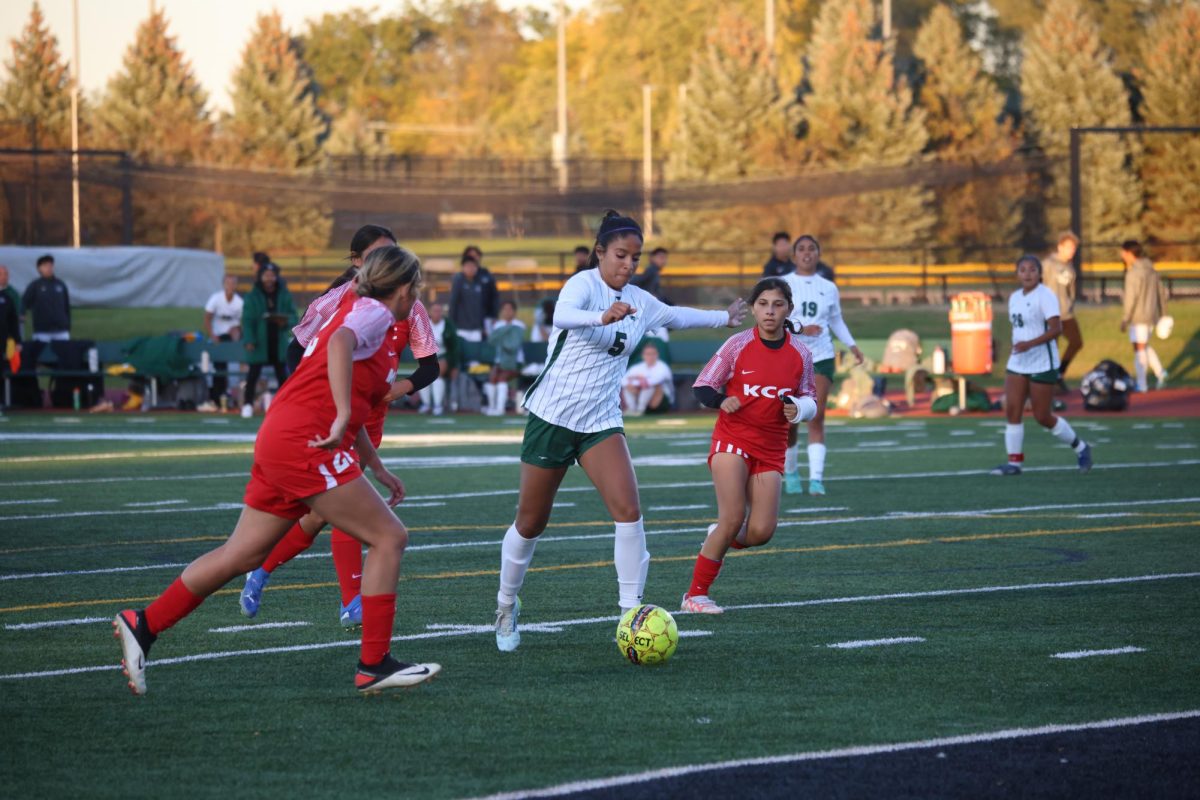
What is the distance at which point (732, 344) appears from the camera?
9078 mm

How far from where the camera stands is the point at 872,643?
775 cm

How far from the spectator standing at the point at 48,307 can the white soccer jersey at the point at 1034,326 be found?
1535 centimetres

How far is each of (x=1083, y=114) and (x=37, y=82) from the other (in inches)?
1422

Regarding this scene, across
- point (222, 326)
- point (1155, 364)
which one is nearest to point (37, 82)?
point (222, 326)

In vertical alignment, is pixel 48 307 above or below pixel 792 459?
above

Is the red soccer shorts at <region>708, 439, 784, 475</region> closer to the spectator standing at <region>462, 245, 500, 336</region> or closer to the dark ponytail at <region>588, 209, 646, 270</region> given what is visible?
the dark ponytail at <region>588, 209, 646, 270</region>

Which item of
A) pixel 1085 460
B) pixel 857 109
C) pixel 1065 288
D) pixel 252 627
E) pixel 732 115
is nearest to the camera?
pixel 252 627

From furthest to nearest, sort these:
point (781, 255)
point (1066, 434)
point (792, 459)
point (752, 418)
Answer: point (781, 255)
point (1066, 434)
point (792, 459)
point (752, 418)

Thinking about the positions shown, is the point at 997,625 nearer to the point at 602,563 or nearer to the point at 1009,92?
the point at 602,563

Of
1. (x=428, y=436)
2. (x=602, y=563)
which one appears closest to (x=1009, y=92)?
(x=428, y=436)

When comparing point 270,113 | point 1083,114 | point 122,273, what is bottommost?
point 122,273

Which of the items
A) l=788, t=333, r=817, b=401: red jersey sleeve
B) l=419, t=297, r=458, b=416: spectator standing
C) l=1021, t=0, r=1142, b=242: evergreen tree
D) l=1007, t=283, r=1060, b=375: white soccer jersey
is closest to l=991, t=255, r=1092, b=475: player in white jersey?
l=1007, t=283, r=1060, b=375: white soccer jersey

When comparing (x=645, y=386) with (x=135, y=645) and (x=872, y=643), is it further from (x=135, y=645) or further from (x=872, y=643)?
(x=135, y=645)

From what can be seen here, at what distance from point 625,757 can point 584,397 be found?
7.69 feet
